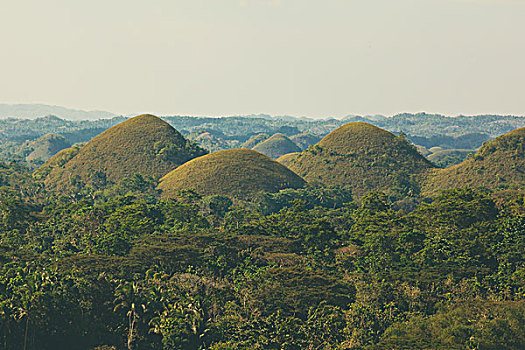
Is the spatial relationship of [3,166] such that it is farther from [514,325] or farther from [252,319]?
[514,325]

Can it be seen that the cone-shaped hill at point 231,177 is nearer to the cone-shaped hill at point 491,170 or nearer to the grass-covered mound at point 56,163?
the cone-shaped hill at point 491,170

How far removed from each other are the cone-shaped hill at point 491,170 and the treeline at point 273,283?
45442 millimetres

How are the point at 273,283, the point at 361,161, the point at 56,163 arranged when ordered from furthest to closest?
the point at 56,163 < the point at 361,161 < the point at 273,283

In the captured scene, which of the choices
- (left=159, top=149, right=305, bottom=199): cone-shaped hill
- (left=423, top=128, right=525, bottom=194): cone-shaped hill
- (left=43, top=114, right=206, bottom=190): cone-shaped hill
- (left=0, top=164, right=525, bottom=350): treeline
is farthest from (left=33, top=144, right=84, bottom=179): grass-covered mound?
(left=423, top=128, right=525, bottom=194): cone-shaped hill

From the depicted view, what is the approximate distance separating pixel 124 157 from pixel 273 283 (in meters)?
86.2

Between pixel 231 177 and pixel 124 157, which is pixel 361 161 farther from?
pixel 124 157

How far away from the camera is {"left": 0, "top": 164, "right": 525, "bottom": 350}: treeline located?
3016 cm

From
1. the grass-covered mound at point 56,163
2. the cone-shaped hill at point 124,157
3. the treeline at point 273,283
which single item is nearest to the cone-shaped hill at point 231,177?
the cone-shaped hill at point 124,157

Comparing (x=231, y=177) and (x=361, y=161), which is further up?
(x=361, y=161)

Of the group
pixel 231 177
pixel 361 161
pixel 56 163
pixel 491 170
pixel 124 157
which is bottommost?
pixel 56 163

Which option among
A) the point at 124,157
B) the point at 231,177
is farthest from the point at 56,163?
the point at 231,177

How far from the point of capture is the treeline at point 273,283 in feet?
98.9

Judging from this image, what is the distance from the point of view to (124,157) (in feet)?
386

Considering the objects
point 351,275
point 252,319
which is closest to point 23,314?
point 252,319
